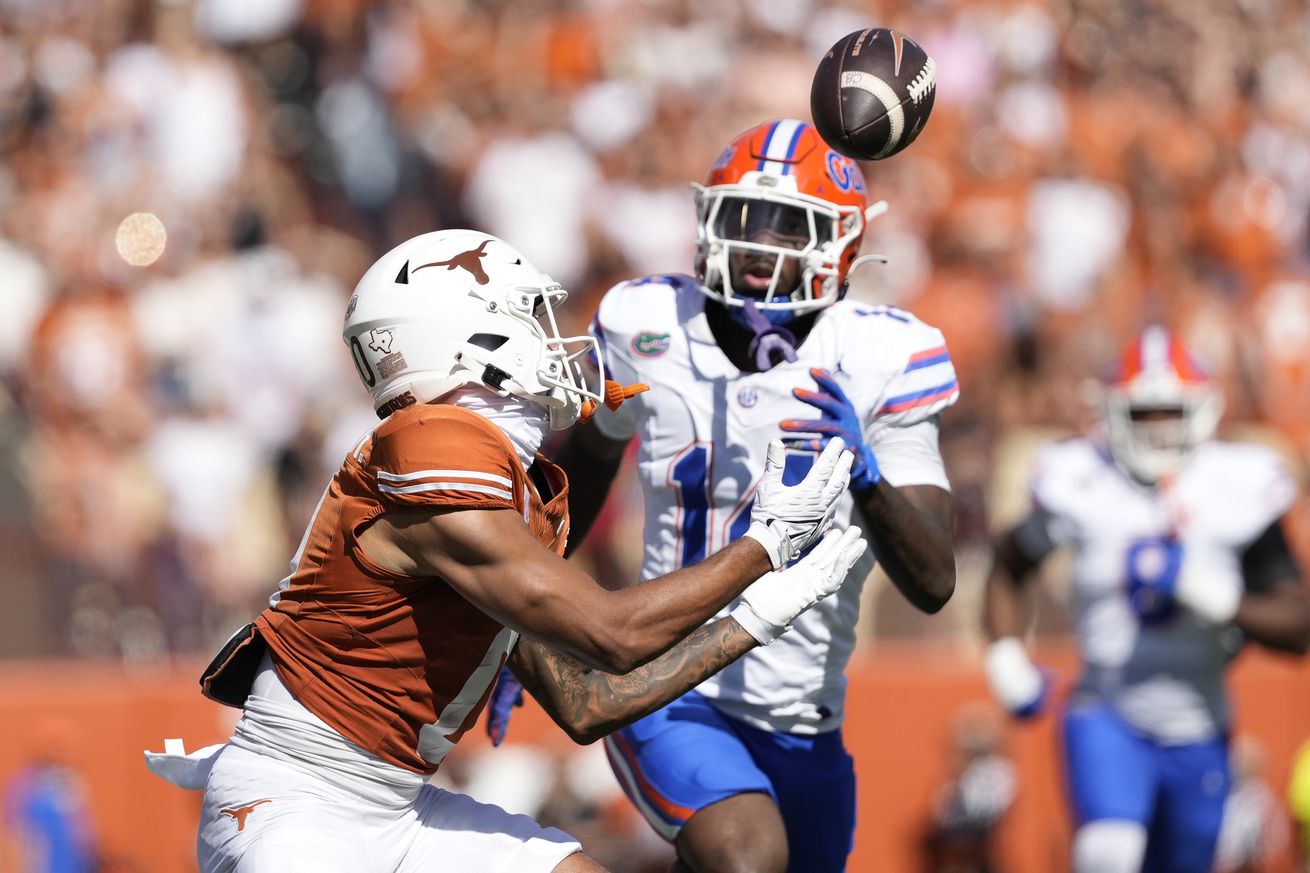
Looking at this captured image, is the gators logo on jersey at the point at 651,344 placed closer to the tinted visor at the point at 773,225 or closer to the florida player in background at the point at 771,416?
the florida player in background at the point at 771,416

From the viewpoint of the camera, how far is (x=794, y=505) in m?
3.53

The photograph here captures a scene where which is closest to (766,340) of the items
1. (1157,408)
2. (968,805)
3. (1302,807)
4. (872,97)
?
(872,97)

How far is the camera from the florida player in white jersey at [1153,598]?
6375 mm

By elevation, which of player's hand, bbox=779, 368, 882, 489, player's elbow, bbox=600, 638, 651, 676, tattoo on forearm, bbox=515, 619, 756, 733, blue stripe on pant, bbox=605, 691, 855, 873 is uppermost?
player's hand, bbox=779, 368, 882, 489

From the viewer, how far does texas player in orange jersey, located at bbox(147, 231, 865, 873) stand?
11.0ft

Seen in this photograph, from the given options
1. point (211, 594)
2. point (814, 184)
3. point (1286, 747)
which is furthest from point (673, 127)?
point (814, 184)

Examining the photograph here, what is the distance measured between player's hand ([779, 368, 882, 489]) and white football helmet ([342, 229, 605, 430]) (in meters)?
0.61

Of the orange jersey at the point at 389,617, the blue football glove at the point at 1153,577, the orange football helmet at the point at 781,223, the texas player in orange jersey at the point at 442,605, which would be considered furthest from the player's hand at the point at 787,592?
the blue football glove at the point at 1153,577

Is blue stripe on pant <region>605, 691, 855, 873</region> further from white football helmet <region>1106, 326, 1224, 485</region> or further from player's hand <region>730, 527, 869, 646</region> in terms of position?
white football helmet <region>1106, 326, 1224, 485</region>

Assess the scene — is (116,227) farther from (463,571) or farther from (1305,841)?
(463,571)

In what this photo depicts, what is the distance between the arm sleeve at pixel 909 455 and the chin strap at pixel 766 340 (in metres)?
0.28

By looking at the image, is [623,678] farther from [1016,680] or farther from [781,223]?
[1016,680]

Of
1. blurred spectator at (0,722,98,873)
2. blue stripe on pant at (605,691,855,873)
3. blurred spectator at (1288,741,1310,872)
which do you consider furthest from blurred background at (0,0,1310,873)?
blue stripe on pant at (605,691,855,873)

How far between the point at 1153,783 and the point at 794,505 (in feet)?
11.2
